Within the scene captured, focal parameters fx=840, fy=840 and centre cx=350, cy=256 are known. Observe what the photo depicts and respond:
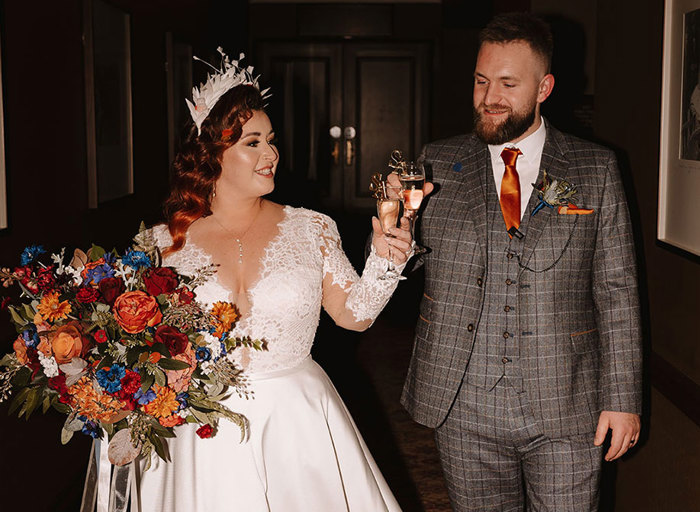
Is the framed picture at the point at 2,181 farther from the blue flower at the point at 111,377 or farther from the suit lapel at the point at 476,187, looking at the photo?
the suit lapel at the point at 476,187

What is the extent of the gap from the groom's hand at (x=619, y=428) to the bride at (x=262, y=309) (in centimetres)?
64

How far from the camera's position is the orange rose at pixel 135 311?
185cm

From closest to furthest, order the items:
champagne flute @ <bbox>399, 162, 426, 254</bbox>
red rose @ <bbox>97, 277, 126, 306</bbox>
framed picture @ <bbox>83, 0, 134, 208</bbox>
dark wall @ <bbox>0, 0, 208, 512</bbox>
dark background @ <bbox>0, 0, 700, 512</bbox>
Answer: red rose @ <bbox>97, 277, 126, 306</bbox> → champagne flute @ <bbox>399, 162, 426, 254</bbox> → dark background @ <bbox>0, 0, 700, 512</bbox> → dark wall @ <bbox>0, 0, 208, 512</bbox> → framed picture @ <bbox>83, 0, 134, 208</bbox>

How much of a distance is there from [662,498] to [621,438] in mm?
731

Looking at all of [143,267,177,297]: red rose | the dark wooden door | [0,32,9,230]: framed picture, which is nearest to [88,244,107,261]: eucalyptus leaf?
[143,267,177,297]: red rose

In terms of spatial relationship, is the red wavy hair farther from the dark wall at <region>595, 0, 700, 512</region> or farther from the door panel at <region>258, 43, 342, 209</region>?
the door panel at <region>258, 43, 342, 209</region>

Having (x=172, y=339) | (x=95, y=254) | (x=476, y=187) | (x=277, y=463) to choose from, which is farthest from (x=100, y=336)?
(x=476, y=187)

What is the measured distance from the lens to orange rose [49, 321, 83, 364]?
182 centimetres

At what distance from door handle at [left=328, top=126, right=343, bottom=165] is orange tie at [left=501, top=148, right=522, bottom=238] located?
7.82 m

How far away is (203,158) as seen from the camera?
Answer: 8.13 feet

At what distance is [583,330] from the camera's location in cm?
246

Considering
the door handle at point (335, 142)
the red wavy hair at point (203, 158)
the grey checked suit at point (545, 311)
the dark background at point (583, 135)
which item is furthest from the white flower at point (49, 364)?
the door handle at point (335, 142)

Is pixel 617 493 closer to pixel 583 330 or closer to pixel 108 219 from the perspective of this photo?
pixel 583 330

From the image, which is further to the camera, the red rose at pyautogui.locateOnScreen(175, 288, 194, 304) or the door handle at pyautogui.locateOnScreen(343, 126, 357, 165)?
the door handle at pyautogui.locateOnScreen(343, 126, 357, 165)
